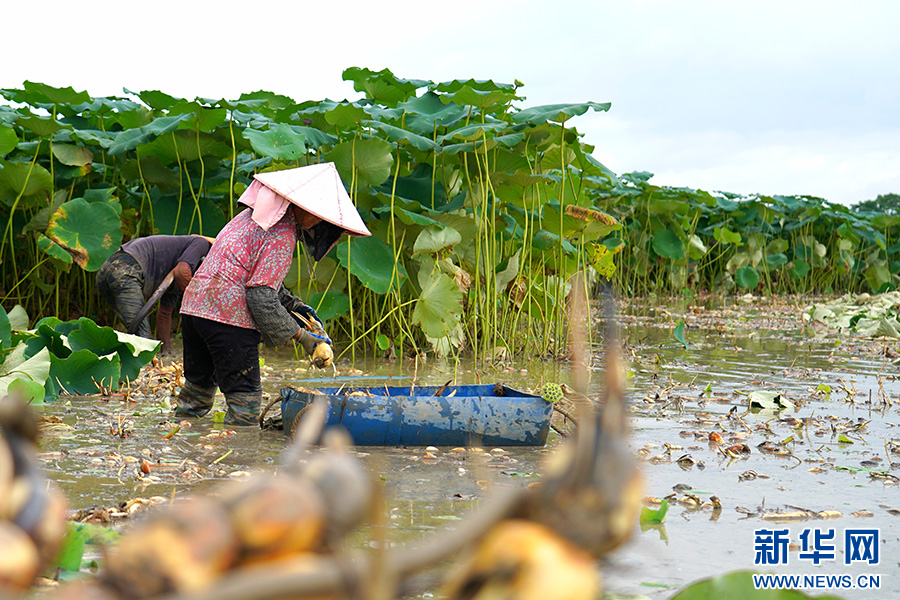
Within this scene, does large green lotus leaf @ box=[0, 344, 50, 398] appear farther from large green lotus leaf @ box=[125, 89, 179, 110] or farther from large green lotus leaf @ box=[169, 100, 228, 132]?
large green lotus leaf @ box=[125, 89, 179, 110]

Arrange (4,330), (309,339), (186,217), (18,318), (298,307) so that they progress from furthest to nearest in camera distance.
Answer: (186,217) → (18,318) → (4,330) → (298,307) → (309,339)

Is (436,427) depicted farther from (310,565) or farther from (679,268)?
(679,268)

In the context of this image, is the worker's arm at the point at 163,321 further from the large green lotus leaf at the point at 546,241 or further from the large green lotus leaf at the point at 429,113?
the large green lotus leaf at the point at 546,241

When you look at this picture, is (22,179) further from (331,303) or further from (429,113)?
(429,113)

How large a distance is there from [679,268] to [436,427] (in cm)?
1269

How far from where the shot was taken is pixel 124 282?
627 centimetres

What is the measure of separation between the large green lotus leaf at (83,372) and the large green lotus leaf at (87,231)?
2.06m

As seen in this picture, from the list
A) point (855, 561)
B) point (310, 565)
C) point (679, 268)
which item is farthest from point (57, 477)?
point (679, 268)

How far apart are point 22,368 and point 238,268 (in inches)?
47.7

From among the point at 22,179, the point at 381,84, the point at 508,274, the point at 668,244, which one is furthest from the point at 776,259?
the point at 22,179

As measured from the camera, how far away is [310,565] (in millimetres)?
544

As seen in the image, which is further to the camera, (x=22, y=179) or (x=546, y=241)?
(x=546, y=241)

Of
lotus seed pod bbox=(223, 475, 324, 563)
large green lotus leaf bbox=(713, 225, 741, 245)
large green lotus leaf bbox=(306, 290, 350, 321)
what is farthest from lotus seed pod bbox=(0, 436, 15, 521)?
large green lotus leaf bbox=(713, 225, 741, 245)

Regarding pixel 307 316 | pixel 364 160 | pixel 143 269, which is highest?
pixel 364 160
